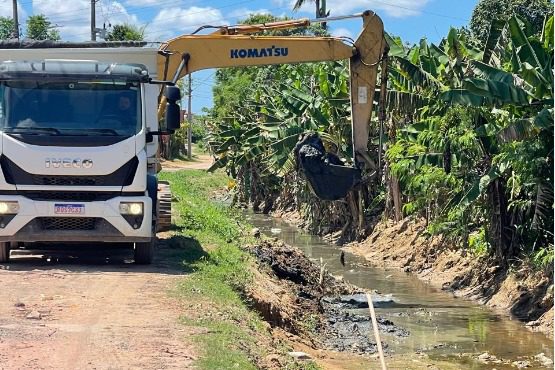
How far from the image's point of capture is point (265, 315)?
13.6m

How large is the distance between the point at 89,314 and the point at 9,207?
3.39 m

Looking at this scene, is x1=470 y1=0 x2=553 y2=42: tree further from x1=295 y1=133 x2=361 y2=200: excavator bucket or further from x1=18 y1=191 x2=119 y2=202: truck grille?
x1=18 y1=191 x2=119 y2=202: truck grille

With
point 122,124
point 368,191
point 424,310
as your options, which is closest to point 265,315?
point 122,124

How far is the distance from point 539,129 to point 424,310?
4.12m

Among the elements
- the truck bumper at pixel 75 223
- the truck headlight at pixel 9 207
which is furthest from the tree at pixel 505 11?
the truck headlight at pixel 9 207

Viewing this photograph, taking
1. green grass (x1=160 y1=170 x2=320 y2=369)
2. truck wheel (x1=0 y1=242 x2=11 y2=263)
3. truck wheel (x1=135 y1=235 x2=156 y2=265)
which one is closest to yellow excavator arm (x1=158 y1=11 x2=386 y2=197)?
green grass (x1=160 y1=170 x2=320 y2=369)

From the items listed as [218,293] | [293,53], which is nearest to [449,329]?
[218,293]

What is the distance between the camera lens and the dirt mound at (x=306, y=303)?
14.0 m

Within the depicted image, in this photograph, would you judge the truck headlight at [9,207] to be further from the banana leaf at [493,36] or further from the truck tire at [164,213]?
the banana leaf at [493,36]

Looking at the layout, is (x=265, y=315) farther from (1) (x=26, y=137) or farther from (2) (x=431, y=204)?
(2) (x=431, y=204)

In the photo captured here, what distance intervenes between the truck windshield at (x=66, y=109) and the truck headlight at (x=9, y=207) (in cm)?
103

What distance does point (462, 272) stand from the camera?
20250 millimetres

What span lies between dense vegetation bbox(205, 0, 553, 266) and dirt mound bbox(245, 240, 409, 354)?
108 inches

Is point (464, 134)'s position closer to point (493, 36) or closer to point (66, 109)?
point (493, 36)
